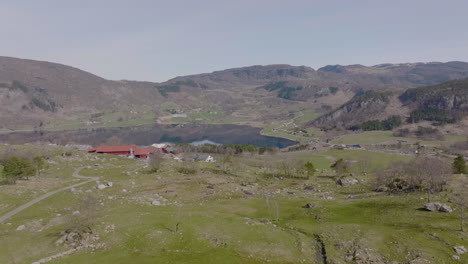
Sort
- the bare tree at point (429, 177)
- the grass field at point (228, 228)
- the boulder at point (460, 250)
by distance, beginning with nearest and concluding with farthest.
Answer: the boulder at point (460, 250), the grass field at point (228, 228), the bare tree at point (429, 177)

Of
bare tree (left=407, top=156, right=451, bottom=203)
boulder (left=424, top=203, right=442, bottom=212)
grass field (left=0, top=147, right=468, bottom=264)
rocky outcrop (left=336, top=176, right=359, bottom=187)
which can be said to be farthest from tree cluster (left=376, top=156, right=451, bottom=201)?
rocky outcrop (left=336, top=176, right=359, bottom=187)

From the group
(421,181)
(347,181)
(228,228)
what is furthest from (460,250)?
(347,181)

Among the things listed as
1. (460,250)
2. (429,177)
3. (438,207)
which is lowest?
(438,207)

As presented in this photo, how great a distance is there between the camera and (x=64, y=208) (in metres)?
55.6

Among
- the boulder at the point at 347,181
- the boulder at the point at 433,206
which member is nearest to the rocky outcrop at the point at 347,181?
the boulder at the point at 347,181

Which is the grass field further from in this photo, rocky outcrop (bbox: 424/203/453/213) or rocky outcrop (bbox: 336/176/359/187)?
rocky outcrop (bbox: 336/176/359/187)

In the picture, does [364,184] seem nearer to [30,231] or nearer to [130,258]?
[130,258]

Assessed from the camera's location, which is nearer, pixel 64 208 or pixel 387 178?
pixel 64 208

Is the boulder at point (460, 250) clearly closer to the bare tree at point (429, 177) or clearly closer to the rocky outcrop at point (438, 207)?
the rocky outcrop at point (438, 207)

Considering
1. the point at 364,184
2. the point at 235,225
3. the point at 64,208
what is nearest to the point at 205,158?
the point at 364,184

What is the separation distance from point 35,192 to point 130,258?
46.4 meters

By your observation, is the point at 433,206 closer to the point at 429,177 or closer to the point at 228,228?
the point at 429,177

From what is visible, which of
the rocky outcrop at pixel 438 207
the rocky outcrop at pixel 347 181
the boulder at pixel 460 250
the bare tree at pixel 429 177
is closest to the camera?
the boulder at pixel 460 250

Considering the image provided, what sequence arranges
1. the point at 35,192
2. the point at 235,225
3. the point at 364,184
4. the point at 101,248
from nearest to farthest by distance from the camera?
the point at 101,248, the point at 235,225, the point at 35,192, the point at 364,184
